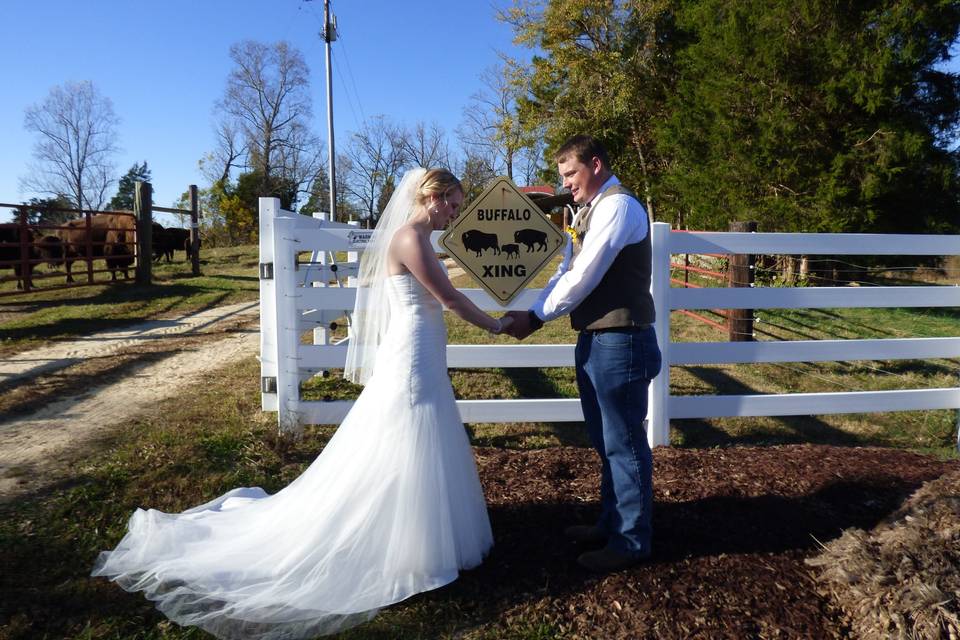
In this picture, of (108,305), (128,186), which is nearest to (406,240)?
(108,305)

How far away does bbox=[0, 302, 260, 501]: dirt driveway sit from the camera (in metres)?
4.65

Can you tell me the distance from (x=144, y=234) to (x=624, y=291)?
1567 centimetres

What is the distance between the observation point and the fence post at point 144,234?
51.4ft

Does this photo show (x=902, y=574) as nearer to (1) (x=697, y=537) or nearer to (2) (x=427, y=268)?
(1) (x=697, y=537)

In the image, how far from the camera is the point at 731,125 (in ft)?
53.1

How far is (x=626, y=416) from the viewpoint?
2949mm

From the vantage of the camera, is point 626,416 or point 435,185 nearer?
point 626,416

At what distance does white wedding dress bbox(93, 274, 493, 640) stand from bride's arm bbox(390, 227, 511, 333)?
85mm

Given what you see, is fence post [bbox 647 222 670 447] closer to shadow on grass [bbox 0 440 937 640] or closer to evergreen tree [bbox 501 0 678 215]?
shadow on grass [bbox 0 440 937 640]

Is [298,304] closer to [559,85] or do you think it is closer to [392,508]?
[392,508]

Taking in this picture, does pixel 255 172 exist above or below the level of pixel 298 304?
above

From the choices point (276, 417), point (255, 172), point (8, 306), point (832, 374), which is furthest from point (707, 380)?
point (255, 172)

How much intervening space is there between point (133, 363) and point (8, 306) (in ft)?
21.6

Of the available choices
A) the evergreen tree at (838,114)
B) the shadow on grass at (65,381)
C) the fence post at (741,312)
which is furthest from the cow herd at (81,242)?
the evergreen tree at (838,114)
